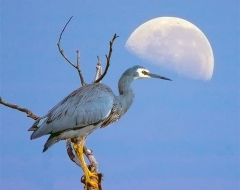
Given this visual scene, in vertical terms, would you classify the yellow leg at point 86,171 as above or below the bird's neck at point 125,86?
below

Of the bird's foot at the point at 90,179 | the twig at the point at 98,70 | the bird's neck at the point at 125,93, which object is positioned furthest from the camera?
the twig at the point at 98,70

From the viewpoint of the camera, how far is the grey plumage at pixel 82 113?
11.3 meters

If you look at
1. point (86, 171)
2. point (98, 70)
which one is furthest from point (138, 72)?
point (86, 171)

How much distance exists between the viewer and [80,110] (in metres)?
11.5

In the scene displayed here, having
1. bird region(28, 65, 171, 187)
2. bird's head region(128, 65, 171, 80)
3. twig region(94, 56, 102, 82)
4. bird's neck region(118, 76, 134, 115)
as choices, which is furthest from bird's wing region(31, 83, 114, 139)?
twig region(94, 56, 102, 82)

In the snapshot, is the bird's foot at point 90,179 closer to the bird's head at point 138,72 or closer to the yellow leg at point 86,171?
the yellow leg at point 86,171

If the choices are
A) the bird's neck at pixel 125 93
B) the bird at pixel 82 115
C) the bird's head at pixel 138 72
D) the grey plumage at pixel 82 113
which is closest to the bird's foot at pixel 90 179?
the bird at pixel 82 115

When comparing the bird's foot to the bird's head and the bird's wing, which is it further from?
the bird's head

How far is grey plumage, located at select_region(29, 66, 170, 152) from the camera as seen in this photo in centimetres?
1133

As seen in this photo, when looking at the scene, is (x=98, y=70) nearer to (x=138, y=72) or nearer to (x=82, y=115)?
(x=138, y=72)

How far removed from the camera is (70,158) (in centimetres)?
1186

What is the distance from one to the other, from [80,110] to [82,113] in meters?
0.06

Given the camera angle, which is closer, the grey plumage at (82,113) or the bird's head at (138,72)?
the grey plumage at (82,113)

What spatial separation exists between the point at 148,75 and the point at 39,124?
2.08m
